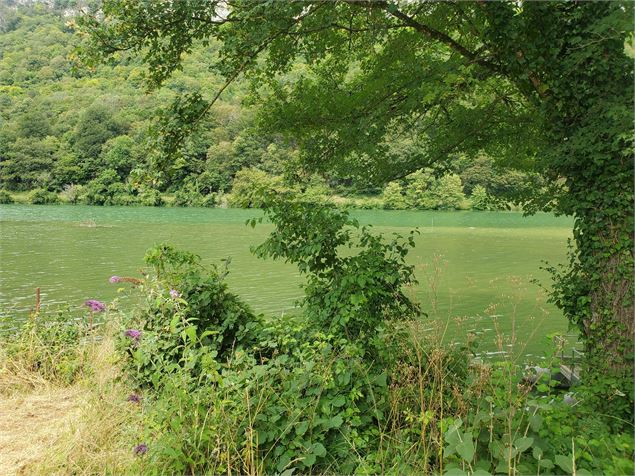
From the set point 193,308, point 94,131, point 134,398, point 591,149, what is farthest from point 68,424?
point 94,131

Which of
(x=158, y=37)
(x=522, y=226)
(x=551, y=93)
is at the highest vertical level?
(x=158, y=37)

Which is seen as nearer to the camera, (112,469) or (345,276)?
(112,469)

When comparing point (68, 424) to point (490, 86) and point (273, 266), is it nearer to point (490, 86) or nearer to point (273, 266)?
point (490, 86)

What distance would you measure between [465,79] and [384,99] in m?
1.40

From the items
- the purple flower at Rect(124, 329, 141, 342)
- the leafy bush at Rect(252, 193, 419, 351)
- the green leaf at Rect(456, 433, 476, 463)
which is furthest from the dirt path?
the green leaf at Rect(456, 433, 476, 463)

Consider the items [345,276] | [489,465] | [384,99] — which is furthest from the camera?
[384,99]

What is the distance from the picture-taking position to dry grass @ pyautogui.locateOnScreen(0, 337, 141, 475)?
2951mm

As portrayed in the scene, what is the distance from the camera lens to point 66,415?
3.79 m

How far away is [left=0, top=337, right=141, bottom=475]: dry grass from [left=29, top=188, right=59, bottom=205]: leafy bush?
60.7 m

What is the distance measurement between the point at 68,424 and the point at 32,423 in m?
0.50

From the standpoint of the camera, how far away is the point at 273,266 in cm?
1877

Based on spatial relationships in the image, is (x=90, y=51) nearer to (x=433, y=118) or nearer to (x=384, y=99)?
(x=384, y=99)

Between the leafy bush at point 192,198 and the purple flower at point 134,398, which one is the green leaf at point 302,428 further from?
the leafy bush at point 192,198

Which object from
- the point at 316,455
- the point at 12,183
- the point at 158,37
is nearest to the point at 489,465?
the point at 316,455
